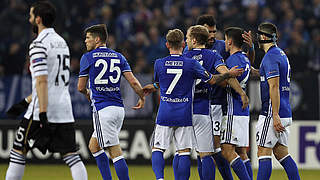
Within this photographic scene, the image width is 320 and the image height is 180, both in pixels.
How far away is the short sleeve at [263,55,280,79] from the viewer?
328 inches

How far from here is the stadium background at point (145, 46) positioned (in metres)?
13.7

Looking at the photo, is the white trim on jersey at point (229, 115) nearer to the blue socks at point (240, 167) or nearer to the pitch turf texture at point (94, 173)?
the blue socks at point (240, 167)

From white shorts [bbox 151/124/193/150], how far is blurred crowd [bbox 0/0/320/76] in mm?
7041

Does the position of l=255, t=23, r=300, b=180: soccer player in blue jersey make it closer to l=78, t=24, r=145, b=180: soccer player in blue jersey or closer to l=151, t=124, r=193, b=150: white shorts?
l=151, t=124, r=193, b=150: white shorts

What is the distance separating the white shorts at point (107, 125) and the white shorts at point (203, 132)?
982 millimetres

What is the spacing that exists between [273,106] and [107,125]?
2067 mm

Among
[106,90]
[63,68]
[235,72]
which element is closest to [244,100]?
[235,72]

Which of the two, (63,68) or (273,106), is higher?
(63,68)

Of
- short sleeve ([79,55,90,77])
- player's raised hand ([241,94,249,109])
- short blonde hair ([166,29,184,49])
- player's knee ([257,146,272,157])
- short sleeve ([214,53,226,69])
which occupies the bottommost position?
player's knee ([257,146,272,157])

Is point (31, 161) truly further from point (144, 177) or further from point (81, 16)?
point (81, 16)

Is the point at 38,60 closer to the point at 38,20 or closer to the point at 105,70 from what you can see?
the point at 38,20

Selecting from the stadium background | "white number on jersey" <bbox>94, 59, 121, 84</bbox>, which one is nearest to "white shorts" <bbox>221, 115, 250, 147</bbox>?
"white number on jersey" <bbox>94, 59, 121, 84</bbox>

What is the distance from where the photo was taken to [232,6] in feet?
58.2

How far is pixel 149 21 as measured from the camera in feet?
57.5
